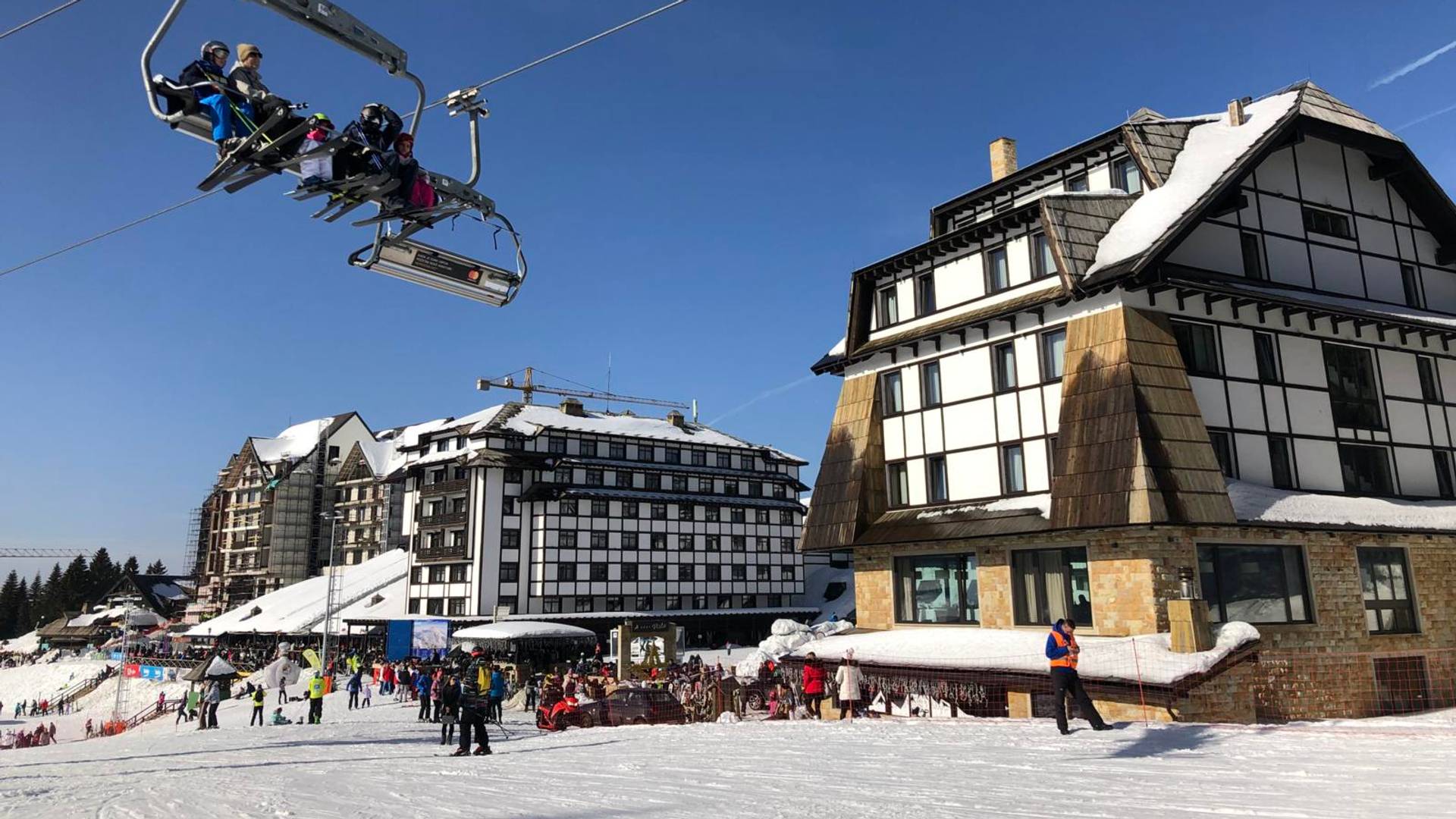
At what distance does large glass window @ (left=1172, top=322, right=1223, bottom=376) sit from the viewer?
22.5m

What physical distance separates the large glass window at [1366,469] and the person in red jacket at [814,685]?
1492cm

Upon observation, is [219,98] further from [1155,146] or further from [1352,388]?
[1352,388]

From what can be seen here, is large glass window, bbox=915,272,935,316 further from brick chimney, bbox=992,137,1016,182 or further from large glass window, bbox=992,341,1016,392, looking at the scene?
brick chimney, bbox=992,137,1016,182

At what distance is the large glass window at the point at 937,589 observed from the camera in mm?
24531

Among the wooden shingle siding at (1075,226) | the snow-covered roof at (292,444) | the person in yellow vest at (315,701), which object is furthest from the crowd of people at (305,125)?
the snow-covered roof at (292,444)

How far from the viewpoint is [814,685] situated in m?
20.2

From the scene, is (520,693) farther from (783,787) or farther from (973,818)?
(973,818)

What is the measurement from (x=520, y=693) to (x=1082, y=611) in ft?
66.1

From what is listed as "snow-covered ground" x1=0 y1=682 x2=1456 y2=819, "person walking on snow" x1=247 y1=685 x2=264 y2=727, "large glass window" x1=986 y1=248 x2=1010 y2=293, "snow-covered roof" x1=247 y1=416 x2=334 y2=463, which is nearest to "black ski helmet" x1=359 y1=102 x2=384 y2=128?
"snow-covered ground" x1=0 y1=682 x2=1456 y2=819

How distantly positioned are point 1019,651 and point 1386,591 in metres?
10.3

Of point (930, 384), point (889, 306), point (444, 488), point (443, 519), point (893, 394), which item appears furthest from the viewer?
point (444, 488)

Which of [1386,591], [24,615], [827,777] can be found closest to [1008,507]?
[1386,591]

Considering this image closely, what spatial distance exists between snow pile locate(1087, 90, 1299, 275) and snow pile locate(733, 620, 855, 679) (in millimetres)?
12666

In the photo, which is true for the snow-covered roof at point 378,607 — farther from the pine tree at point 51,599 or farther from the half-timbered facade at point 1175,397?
the pine tree at point 51,599
